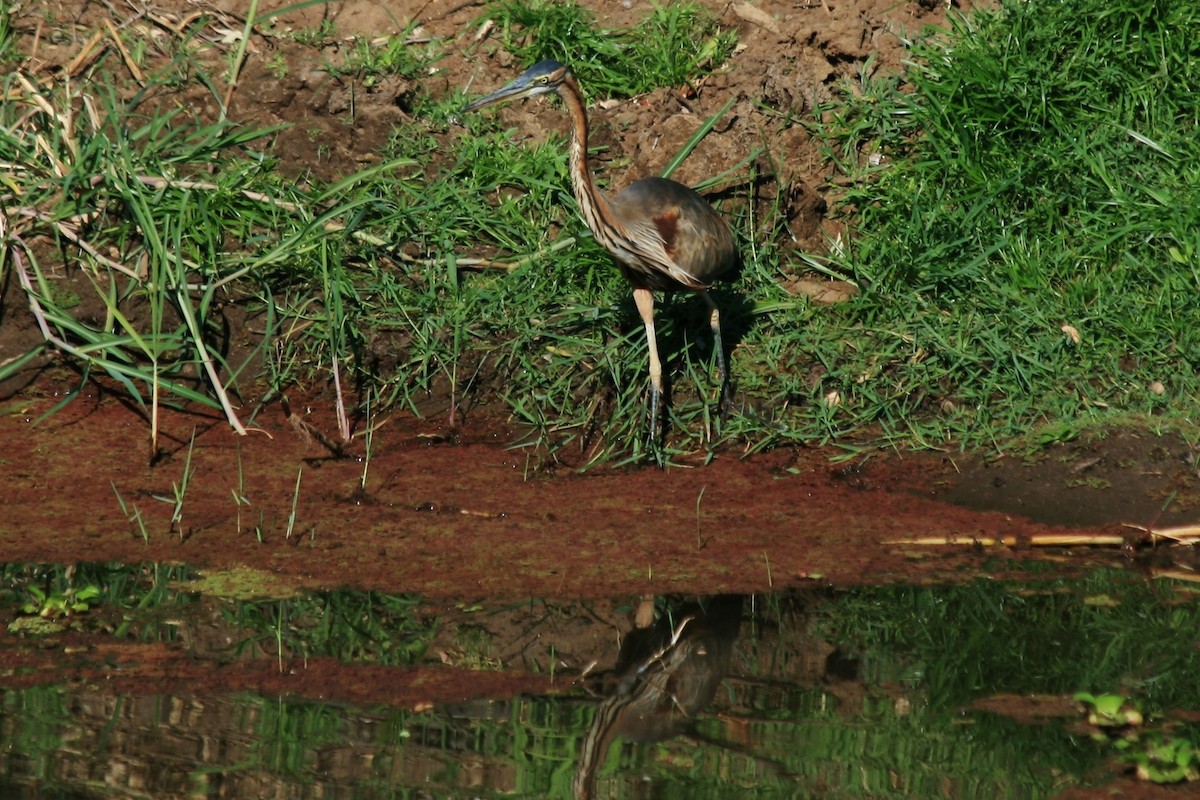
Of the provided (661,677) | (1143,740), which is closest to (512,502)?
(661,677)

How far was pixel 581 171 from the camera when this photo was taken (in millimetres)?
5941

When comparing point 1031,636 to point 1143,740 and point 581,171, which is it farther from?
point 581,171

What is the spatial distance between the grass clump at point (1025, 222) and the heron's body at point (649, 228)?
2.41ft

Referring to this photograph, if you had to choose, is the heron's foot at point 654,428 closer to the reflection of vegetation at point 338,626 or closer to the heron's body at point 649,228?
the heron's body at point 649,228

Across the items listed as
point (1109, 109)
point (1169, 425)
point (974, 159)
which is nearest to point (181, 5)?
point (974, 159)

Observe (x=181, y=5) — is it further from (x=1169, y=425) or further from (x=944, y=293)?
Answer: (x=1169, y=425)

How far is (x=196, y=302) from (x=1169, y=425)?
12.9ft

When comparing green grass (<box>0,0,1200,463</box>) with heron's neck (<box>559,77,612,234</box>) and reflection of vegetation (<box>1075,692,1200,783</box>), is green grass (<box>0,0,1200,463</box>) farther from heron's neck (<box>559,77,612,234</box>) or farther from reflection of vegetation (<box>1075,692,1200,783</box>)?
reflection of vegetation (<box>1075,692,1200,783</box>)

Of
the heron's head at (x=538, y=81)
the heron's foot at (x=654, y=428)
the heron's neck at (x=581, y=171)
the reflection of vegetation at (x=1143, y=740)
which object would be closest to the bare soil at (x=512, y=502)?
A: the heron's foot at (x=654, y=428)

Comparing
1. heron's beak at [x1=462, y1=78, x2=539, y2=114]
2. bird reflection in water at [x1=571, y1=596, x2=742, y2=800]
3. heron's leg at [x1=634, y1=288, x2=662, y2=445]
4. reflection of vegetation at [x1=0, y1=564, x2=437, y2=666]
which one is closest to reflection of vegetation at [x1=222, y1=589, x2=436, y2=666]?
reflection of vegetation at [x1=0, y1=564, x2=437, y2=666]

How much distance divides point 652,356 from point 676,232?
496 millimetres

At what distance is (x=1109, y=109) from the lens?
6820 millimetres

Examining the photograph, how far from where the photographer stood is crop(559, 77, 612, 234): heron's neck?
5883mm

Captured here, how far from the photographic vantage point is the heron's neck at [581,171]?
5.88m
